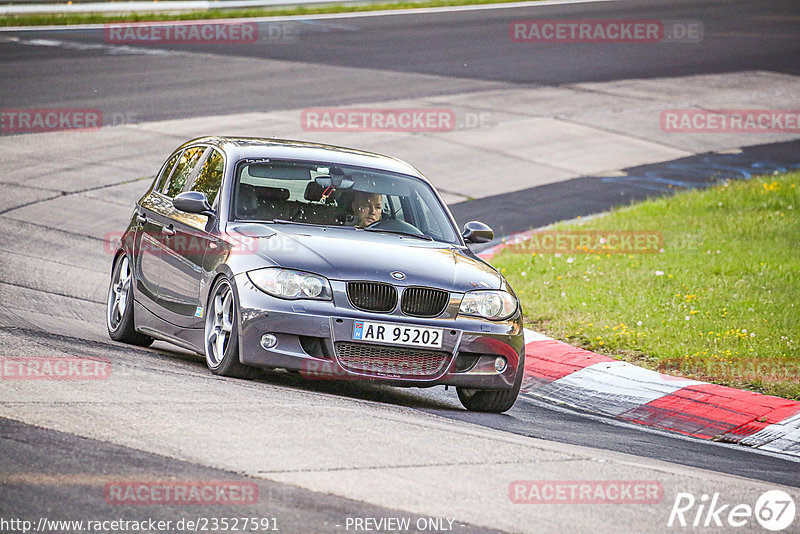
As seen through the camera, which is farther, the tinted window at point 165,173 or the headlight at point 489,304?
the tinted window at point 165,173

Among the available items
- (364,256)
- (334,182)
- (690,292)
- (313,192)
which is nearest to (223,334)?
(364,256)

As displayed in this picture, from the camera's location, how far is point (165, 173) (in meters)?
10.4

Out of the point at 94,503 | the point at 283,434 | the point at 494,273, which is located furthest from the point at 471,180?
the point at 94,503

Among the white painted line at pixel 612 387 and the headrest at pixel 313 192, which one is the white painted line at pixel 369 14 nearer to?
the headrest at pixel 313 192

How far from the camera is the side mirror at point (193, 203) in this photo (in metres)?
8.77

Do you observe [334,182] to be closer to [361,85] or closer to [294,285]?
[294,285]

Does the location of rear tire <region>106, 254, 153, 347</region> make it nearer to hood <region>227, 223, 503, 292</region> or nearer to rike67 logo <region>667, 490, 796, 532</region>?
hood <region>227, 223, 503, 292</region>

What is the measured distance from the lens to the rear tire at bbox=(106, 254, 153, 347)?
9.89m

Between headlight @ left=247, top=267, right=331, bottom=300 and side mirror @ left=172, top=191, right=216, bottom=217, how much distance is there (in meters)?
1.12

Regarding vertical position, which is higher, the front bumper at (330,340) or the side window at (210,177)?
the side window at (210,177)

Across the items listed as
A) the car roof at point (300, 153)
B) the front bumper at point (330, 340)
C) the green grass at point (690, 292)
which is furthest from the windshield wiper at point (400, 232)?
the green grass at point (690, 292)

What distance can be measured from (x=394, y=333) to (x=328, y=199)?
1556 mm

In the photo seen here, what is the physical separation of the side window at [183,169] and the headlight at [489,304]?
113 inches

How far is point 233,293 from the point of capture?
8039 mm
